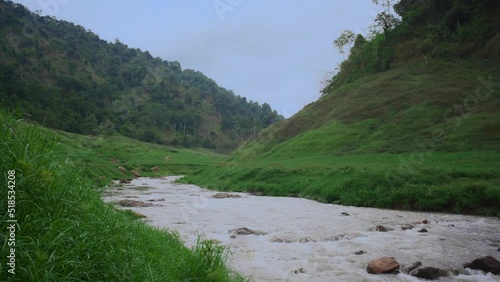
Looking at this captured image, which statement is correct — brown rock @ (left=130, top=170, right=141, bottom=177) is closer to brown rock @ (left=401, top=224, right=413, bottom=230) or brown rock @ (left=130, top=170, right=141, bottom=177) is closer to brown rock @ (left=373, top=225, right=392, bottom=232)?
brown rock @ (left=373, top=225, right=392, bottom=232)

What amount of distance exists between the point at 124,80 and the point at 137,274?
185m

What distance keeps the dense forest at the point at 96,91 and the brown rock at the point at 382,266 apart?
3633 inches

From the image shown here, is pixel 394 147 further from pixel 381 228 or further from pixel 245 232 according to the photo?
pixel 245 232

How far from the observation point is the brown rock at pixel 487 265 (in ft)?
33.8

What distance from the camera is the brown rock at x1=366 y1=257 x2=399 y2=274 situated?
33.9ft

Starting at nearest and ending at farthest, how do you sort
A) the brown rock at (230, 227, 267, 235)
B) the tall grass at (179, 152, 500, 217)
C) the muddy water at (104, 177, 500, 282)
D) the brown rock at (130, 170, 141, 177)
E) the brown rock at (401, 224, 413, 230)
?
1. the muddy water at (104, 177, 500, 282)
2. the brown rock at (230, 227, 267, 235)
3. the brown rock at (401, 224, 413, 230)
4. the tall grass at (179, 152, 500, 217)
5. the brown rock at (130, 170, 141, 177)

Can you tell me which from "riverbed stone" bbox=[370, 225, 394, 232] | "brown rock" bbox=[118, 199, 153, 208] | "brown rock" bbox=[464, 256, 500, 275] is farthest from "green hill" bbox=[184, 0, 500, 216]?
"brown rock" bbox=[118, 199, 153, 208]

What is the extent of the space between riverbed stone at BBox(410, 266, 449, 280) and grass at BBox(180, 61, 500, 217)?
1270cm

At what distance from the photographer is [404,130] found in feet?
149

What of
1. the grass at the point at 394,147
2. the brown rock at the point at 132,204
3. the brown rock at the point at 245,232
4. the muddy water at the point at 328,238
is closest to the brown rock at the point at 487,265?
the muddy water at the point at 328,238

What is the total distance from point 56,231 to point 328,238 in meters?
12.1

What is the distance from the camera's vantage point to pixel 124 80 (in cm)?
17638

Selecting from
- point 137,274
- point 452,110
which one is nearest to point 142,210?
point 137,274

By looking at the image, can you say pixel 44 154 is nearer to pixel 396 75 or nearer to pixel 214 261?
pixel 214 261
